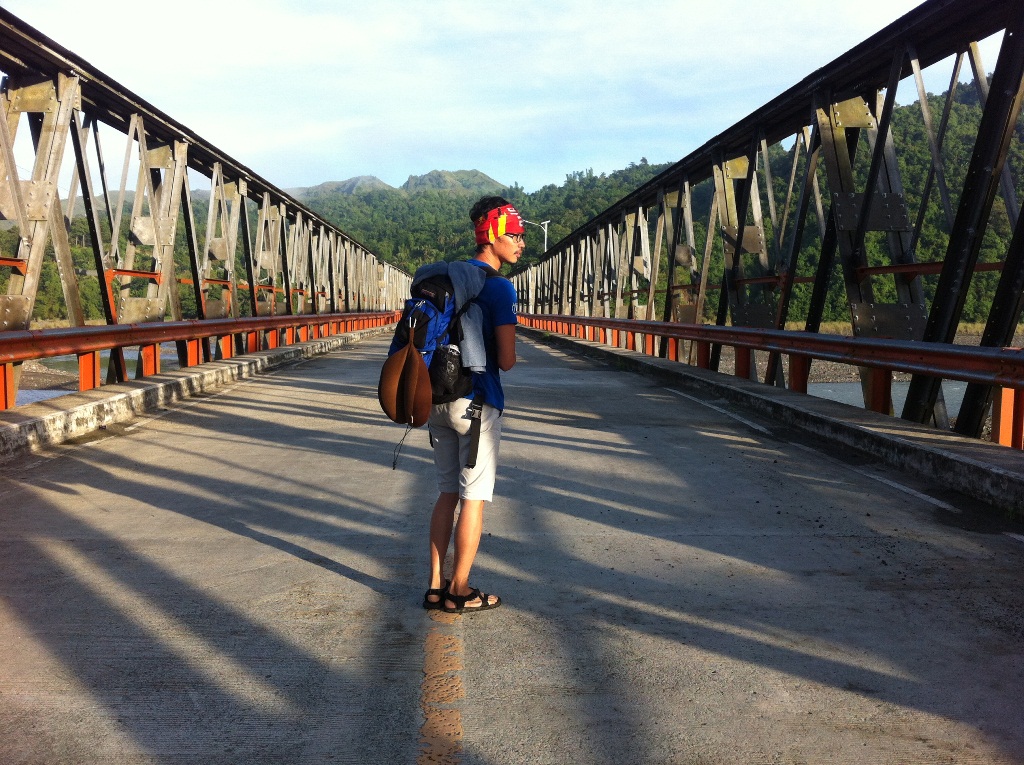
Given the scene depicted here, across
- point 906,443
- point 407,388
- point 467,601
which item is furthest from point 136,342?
point 467,601

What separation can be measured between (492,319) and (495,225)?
0.42 m

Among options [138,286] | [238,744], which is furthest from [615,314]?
[138,286]

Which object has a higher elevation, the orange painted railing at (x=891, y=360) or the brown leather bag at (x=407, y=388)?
the brown leather bag at (x=407, y=388)

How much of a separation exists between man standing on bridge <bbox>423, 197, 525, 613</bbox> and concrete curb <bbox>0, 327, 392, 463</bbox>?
4.46 metres

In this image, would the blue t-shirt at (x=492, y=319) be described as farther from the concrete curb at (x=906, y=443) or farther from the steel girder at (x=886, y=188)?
the steel girder at (x=886, y=188)

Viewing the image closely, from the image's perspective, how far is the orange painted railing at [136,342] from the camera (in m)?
8.20

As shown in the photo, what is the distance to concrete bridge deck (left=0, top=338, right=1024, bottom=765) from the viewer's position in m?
2.89

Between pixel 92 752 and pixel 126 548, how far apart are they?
7.54ft

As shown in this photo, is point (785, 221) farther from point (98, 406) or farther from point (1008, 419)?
point (98, 406)

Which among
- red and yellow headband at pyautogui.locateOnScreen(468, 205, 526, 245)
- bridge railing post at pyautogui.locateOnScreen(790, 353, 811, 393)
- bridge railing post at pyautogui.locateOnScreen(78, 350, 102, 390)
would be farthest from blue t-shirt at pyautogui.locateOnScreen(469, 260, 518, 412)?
bridge railing post at pyautogui.locateOnScreen(790, 353, 811, 393)

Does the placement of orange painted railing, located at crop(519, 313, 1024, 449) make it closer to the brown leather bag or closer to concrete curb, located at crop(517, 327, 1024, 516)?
concrete curb, located at crop(517, 327, 1024, 516)

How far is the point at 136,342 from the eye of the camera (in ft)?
36.3

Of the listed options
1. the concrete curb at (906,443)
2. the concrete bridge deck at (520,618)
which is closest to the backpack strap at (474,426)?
the concrete bridge deck at (520,618)

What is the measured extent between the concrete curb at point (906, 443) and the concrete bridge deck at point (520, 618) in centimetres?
14
